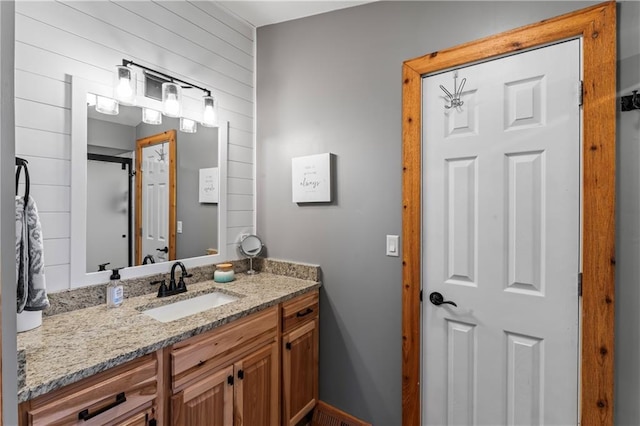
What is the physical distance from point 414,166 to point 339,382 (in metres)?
1.44

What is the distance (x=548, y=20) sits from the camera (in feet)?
4.27

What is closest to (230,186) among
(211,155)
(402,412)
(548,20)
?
(211,155)

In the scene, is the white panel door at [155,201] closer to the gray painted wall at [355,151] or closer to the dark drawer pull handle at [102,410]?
the gray painted wall at [355,151]

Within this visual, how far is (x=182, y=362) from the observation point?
47.7 inches

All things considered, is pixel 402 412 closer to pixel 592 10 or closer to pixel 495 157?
pixel 495 157

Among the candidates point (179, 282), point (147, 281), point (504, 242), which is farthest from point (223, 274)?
point (504, 242)

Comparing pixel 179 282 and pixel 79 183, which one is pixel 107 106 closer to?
pixel 79 183

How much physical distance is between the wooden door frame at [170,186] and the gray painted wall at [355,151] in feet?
2.19

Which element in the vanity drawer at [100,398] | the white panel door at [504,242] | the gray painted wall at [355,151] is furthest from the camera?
the gray painted wall at [355,151]

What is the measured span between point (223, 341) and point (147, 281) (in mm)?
640

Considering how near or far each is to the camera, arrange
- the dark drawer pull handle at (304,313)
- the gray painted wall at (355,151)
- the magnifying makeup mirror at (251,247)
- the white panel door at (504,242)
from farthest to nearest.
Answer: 1. the magnifying makeup mirror at (251,247)
2. the dark drawer pull handle at (304,313)
3. the gray painted wall at (355,151)
4. the white panel door at (504,242)

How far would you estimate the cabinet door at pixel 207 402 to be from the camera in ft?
4.00

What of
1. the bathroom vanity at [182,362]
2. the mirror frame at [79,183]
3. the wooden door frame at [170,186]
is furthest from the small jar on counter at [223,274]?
the mirror frame at [79,183]

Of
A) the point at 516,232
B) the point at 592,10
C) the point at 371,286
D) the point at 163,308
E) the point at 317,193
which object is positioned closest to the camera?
the point at 592,10
